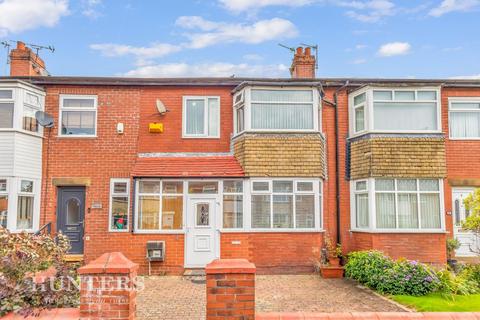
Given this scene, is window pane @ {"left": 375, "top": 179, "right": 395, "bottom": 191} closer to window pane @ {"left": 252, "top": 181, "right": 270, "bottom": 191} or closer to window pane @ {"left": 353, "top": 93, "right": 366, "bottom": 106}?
window pane @ {"left": 353, "top": 93, "right": 366, "bottom": 106}

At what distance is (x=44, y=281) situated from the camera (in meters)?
5.11

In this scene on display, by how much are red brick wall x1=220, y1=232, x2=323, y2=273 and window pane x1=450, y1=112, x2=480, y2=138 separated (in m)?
5.83

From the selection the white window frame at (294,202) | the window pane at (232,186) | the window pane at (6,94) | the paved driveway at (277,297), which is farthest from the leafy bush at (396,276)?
the window pane at (6,94)

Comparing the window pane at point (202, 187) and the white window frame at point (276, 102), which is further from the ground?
the white window frame at point (276, 102)

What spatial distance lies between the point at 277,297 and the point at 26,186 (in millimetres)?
7953

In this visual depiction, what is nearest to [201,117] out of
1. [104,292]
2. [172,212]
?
[172,212]

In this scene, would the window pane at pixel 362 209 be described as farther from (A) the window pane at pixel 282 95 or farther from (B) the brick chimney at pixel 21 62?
(B) the brick chimney at pixel 21 62

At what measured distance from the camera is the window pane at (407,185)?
37.0 feet

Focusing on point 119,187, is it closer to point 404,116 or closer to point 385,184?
point 385,184

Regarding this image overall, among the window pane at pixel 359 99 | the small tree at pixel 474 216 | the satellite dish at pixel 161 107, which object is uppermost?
the window pane at pixel 359 99

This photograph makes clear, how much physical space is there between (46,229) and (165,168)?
3.95m

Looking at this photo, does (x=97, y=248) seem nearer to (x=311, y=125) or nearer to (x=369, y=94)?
(x=311, y=125)

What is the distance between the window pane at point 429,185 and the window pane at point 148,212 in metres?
7.73

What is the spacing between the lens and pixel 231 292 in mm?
3861
